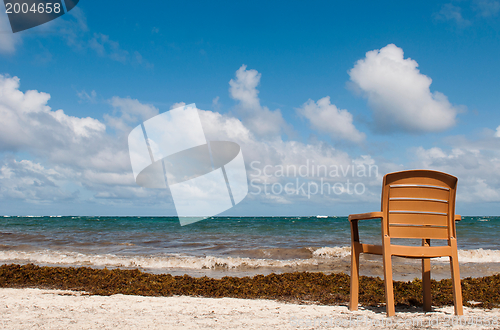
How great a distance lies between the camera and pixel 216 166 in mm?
5184

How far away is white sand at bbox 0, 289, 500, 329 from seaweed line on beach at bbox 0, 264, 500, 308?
13.4 inches

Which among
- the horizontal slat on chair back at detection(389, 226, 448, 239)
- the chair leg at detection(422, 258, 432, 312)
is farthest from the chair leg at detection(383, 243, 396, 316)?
the chair leg at detection(422, 258, 432, 312)

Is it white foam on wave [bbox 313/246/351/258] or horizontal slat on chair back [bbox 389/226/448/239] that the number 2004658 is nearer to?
horizontal slat on chair back [bbox 389/226/448/239]

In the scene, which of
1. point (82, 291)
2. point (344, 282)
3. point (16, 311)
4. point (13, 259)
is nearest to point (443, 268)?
point (344, 282)

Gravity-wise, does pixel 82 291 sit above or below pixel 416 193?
below

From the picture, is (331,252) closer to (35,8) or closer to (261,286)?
(261,286)

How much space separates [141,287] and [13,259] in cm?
824

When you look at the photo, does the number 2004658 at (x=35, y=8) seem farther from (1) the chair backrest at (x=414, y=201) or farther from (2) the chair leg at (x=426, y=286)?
(2) the chair leg at (x=426, y=286)

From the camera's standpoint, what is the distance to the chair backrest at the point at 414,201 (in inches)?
119

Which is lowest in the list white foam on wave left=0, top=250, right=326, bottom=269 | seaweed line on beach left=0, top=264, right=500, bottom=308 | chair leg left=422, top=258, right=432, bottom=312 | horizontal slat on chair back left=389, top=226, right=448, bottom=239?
white foam on wave left=0, top=250, right=326, bottom=269

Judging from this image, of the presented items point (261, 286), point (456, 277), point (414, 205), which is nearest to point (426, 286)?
point (456, 277)

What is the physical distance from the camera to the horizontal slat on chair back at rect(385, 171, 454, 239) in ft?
9.91

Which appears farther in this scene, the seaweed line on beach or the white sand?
the seaweed line on beach

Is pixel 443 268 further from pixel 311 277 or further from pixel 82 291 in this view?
pixel 82 291
